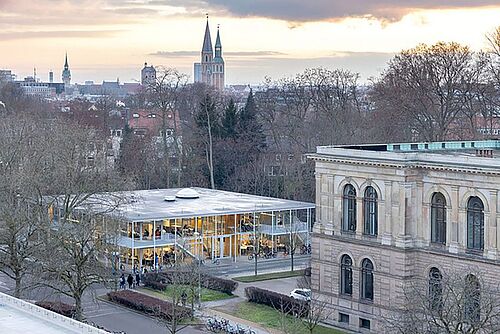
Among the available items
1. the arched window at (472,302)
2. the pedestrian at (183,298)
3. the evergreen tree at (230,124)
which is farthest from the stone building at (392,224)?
the evergreen tree at (230,124)

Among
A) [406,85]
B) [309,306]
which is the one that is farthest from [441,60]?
[309,306]

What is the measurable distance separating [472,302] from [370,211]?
8.16m

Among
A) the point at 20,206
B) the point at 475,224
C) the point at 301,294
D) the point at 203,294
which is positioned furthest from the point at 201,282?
the point at 475,224

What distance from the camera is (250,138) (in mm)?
90125

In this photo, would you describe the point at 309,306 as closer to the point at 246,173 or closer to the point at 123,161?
the point at 246,173

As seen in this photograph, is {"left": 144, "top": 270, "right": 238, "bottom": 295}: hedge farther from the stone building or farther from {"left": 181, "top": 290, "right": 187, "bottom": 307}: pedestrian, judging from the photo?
the stone building

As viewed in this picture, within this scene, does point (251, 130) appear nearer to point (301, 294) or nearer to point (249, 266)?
point (249, 266)

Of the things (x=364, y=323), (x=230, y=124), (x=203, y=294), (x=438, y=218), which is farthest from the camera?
(x=230, y=124)

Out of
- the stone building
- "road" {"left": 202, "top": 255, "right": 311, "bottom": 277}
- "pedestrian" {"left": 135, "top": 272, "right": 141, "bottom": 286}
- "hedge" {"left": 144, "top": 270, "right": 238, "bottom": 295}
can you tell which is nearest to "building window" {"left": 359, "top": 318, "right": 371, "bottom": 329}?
the stone building

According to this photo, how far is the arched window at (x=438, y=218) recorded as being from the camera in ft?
147

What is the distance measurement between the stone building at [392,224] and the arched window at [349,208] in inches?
1.8

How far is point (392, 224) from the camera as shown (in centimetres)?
4597

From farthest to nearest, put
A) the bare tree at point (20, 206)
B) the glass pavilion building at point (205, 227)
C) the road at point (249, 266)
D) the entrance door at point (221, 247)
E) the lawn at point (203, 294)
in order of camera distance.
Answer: the entrance door at point (221, 247)
the glass pavilion building at point (205, 227)
the road at point (249, 266)
the lawn at point (203, 294)
the bare tree at point (20, 206)

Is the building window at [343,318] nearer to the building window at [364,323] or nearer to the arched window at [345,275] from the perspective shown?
the building window at [364,323]
